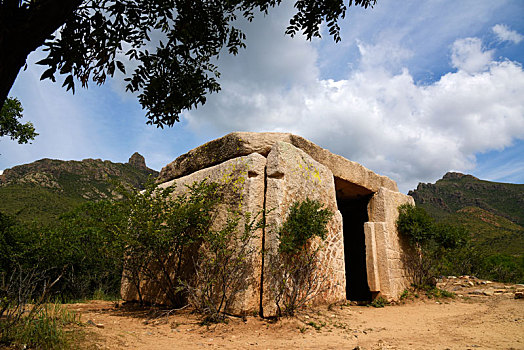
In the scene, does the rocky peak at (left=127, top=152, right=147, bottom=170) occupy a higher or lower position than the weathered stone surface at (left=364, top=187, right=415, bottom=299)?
higher

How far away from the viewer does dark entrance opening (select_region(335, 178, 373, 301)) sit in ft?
26.5

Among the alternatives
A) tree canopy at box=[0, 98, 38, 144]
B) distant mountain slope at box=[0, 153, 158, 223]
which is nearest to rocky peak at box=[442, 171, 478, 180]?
distant mountain slope at box=[0, 153, 158, 223]

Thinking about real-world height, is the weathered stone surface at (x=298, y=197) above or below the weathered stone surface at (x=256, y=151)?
below

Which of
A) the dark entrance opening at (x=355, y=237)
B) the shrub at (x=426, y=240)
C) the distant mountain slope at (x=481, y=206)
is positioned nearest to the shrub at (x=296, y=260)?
the dark entrance opening at (x=355, y=237)

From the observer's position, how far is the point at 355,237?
361 inches

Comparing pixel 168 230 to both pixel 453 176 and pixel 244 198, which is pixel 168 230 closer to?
pixel 244 198

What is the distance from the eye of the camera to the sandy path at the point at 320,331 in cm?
346

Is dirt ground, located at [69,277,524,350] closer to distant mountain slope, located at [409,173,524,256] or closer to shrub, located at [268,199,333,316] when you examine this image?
shrub, located at [268,199,333,316]

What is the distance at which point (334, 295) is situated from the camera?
5.75 meters

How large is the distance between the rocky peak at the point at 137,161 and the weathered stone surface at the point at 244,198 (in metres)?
36.9

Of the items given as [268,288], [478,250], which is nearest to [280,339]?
[268,288]

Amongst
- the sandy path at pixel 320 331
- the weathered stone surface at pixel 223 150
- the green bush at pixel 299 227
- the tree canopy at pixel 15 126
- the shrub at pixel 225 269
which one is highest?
the tree canopy at pixel 15 126

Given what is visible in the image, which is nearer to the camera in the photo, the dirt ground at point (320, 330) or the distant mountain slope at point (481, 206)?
the dirt ground at point (320, 330)

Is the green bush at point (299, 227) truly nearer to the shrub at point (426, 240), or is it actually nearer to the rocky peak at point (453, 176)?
the shrub at point (426, 240)
